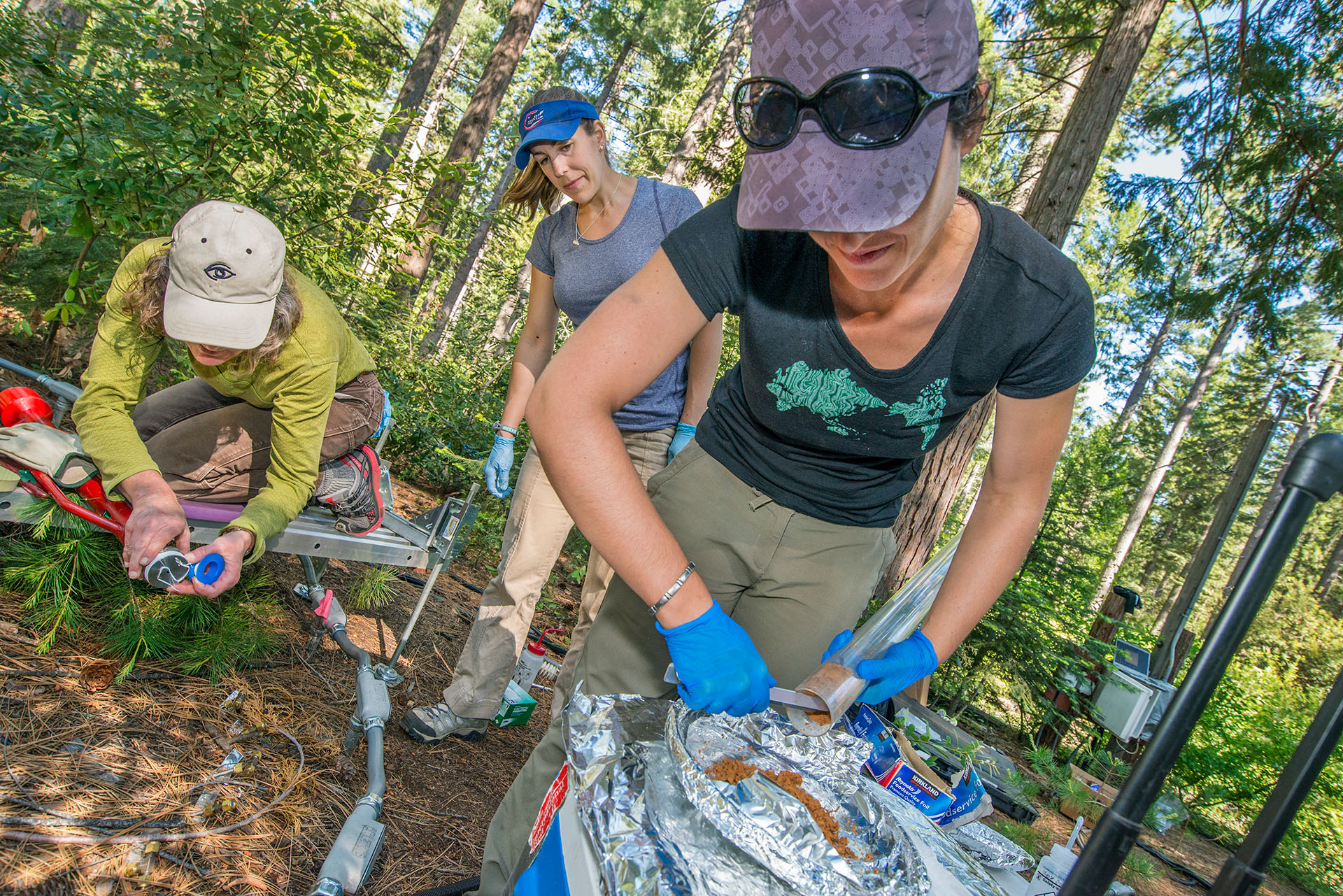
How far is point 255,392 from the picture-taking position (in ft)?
7.69

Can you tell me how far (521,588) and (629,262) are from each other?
119 cm

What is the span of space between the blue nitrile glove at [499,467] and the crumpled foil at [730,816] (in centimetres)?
172

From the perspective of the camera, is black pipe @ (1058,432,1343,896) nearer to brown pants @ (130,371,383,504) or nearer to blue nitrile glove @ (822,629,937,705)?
blue nitrile glove @ (822,629,937,705)

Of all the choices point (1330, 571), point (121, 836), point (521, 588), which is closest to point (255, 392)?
point (521, 588)

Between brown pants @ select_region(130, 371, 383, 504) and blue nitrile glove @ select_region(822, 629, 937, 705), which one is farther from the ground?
blue nitrile glove @ select_region(822, 629, 937, 705)

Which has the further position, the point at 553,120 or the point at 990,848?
the point at 553,120

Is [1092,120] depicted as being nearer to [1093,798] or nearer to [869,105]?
[1093,798]

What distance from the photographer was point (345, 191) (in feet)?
12.0

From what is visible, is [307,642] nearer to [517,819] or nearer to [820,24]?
[517,819]

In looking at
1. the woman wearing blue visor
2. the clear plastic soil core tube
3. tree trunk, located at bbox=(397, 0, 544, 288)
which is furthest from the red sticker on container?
tree trunk, located at bbox=(397, 0, 544, 288)

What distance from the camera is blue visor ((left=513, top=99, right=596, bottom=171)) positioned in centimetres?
243

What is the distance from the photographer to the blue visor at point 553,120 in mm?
2430

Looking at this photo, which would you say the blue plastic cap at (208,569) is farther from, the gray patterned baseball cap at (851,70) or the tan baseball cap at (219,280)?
the gray patterned baseball cap at (851,70)

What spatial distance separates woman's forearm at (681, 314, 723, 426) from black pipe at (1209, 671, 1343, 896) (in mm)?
1872
